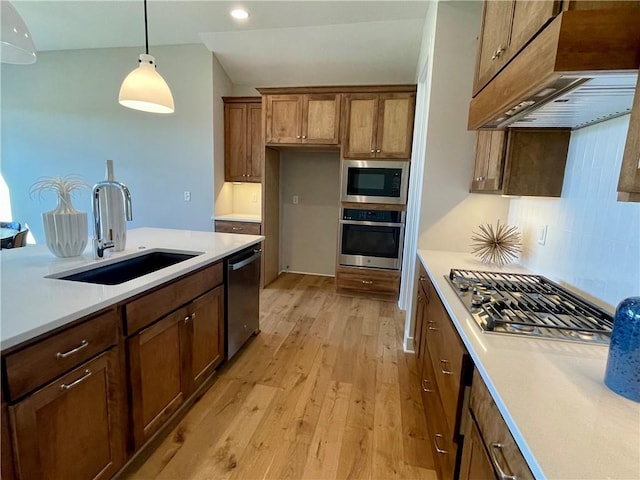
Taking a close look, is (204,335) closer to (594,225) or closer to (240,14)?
(594,225)

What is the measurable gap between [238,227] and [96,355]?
2928 mm

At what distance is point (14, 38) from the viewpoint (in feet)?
4.82

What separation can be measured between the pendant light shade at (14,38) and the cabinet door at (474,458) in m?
2.43

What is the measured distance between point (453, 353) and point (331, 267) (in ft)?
11.7

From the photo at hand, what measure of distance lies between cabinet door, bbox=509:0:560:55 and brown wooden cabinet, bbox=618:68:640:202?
0.30 metres

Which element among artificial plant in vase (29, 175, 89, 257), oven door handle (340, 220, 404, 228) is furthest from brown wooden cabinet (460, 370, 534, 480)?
oven door handle (340, 220, 404, 228)

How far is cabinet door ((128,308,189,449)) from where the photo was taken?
144 cm

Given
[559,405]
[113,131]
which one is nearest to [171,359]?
[559,405]

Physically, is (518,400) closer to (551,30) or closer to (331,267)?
(551,30)

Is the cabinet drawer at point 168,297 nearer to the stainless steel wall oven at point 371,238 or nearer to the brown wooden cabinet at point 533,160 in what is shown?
the brown wooden cabinet at point 533,160

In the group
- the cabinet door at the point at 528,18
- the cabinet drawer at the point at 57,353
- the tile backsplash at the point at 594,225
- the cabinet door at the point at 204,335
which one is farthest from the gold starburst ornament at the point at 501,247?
the cabinet drawer at the point at 57,353

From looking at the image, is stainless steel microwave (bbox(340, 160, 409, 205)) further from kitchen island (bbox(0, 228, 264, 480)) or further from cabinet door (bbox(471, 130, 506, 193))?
kitchen island (bbox(0, 228, 264, 480))

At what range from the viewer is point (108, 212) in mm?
1809

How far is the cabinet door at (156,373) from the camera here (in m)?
1.44
